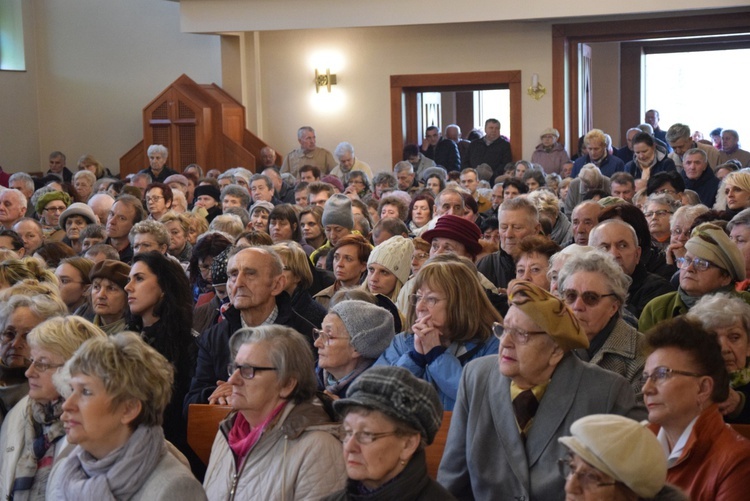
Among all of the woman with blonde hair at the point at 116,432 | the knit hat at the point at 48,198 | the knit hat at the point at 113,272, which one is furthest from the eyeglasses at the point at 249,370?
the knit hat at the point at 48,198

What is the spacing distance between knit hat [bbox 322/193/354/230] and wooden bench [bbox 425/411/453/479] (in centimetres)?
358

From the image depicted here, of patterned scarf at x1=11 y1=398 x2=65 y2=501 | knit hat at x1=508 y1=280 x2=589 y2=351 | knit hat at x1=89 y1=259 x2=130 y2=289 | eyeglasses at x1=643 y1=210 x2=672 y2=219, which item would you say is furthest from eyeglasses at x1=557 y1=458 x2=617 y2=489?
eyeglasses at x1=643 y1=210 x2=672 y2=219

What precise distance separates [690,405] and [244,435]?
4.56ft

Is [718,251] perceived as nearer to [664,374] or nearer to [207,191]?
[664,374]

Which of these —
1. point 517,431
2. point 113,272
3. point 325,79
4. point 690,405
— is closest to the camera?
point 690,405

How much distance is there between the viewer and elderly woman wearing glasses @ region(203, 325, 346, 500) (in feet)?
10.4

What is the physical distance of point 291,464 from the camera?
3195 mm

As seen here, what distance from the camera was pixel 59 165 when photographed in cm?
1515

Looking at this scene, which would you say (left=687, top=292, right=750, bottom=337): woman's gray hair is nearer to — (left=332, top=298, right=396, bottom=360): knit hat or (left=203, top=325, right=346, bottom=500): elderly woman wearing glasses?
(left=332, top=298, right=396, bottom=360): knit hat

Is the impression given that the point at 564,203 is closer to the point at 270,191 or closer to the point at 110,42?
the point at 270,191

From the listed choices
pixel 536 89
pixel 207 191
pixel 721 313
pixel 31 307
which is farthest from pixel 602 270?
pixel 536 89

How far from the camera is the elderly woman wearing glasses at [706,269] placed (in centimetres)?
435

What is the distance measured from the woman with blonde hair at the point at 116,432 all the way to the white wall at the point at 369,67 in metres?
11.8

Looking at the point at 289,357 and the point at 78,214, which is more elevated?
the point at 78,214
